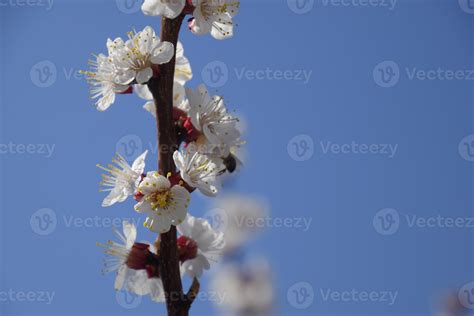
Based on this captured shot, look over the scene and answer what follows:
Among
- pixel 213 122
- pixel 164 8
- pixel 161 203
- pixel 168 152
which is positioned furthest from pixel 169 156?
pixel 164 8

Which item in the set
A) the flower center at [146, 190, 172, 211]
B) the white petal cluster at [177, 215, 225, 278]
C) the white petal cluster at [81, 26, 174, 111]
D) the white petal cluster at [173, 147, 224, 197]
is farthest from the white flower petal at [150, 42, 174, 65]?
the white petal cluster at [177, 215, 225, 278]

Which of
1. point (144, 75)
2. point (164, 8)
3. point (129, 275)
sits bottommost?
point (129, 275)

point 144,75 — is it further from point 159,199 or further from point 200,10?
point 159,199

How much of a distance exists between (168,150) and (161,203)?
23cm

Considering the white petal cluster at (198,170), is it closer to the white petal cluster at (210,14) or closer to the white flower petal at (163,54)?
the white flower petal at (163,54)

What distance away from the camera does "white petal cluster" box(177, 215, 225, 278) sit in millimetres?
2984

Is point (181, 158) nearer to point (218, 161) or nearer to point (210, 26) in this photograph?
point (218, 161)

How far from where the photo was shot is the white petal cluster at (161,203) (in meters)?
2.60

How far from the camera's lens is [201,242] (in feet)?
9.93

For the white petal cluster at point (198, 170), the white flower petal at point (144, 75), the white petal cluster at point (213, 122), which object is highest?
the white flower petal at point (144, 75)

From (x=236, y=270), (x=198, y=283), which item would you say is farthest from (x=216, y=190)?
(x=236, y=270)

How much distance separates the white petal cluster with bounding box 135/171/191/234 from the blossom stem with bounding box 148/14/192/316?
0.19 feet

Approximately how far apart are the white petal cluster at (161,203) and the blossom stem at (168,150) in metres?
0.06

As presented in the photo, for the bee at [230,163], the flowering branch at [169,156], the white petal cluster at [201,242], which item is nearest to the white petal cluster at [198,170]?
the flowering branch at [169,156]
